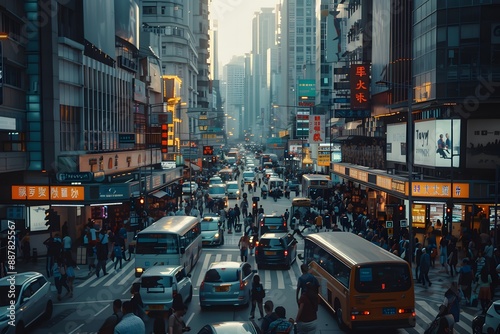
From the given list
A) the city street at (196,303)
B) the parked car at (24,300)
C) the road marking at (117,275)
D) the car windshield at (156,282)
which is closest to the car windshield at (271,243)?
the city street at (196,303)

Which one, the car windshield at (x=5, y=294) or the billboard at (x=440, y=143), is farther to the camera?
the billboard at (x=440, y=143)

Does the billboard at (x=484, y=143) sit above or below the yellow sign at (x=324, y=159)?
above

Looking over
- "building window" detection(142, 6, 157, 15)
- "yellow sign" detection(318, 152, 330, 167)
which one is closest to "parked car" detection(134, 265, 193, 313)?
"yellow sign" detection(318, 152, 330, 167)

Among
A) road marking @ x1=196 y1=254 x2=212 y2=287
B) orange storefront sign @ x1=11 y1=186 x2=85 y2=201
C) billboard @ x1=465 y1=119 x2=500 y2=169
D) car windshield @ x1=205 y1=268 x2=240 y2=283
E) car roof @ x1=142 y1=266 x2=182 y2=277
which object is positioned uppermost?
billboard @ x1=465 y1=119 x2=500 y2=169

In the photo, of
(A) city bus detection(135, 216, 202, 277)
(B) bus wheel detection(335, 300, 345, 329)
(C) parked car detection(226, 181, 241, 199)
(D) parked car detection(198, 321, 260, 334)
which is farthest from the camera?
(C) parked car detection(226, 181, 241, 199)

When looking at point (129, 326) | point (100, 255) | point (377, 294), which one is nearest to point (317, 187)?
point (100, 255)

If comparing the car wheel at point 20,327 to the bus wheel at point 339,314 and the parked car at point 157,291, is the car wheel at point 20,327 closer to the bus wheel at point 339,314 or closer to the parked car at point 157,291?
the parked car at point 157,291

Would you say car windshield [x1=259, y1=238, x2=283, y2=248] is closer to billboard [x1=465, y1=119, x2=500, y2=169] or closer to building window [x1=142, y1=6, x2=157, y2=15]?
billboard [x1=465, y1=119, x2=500, y2=169]
